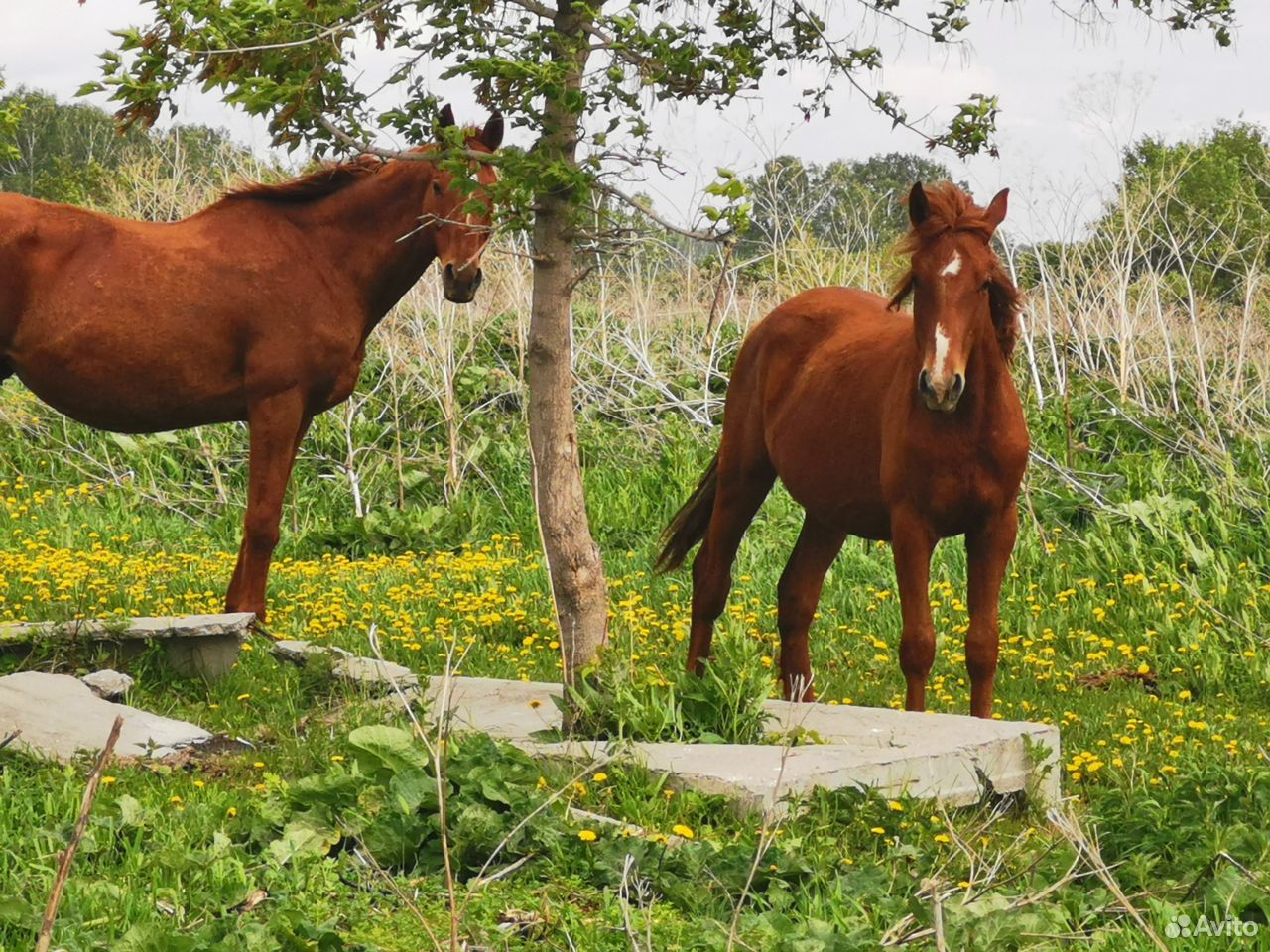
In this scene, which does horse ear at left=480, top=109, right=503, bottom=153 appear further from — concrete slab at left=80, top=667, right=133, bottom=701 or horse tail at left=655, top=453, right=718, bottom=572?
concrete slab at left=80, top=667, right=133, bottom=701

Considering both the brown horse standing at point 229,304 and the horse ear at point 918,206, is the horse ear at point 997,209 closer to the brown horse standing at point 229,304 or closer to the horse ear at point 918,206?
the horse ear at point 918,206

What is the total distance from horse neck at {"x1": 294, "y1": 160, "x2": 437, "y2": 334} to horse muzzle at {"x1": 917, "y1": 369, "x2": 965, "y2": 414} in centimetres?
296

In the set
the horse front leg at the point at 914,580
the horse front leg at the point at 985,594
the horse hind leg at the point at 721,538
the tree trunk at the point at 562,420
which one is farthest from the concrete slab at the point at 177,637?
the horse front leg at the point at 985,594

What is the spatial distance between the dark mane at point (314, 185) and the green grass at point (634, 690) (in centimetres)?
206

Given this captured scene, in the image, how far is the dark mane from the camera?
7.46m

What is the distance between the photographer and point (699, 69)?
509 cm

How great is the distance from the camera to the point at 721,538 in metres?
6.86

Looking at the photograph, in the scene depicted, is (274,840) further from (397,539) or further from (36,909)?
(397,539)

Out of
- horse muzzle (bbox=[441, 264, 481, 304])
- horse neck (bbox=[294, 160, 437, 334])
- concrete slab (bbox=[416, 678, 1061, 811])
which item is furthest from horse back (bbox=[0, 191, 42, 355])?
concrete slab (bbox=[416, 678, 1061, 811])

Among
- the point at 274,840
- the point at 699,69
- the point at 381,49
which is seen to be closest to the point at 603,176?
the point at 699,69

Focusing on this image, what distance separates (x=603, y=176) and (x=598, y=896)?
2.36 m

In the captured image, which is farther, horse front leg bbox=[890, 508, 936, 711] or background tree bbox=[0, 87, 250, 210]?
background tree bbox=[0, 87, 250, 210]

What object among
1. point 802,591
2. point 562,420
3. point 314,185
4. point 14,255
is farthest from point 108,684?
point 802,591

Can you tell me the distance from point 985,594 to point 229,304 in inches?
148
